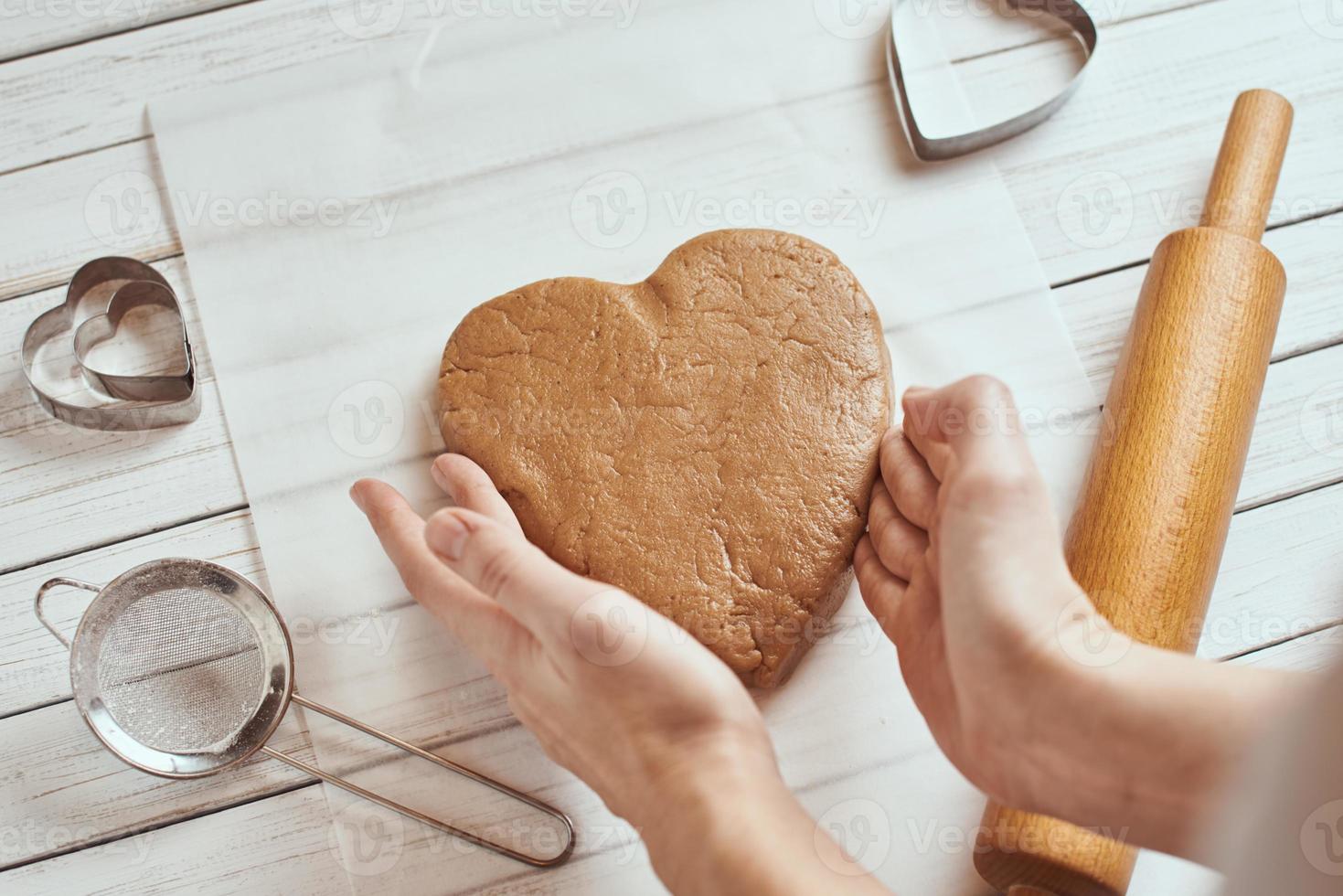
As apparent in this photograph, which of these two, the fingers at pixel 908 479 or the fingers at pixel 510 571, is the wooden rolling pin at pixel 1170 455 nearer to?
the fingers at pixel 908 479

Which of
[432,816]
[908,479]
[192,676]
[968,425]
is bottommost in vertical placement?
[432,816]

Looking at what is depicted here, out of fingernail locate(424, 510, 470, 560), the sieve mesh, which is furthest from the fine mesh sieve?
fingernail locate(424, 510, 470, 560)

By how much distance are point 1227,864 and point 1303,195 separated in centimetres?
127

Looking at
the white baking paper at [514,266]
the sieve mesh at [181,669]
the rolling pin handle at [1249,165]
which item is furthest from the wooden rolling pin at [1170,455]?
the sieve mesh at [181,669]

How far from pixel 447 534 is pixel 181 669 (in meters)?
0.50

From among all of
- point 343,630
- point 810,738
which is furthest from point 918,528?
point 343,630

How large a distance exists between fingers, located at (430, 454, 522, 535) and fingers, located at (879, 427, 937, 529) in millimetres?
467

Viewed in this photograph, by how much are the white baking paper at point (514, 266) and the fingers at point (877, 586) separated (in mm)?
107

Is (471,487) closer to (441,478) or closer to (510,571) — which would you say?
(441,478)

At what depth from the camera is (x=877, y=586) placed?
121cm

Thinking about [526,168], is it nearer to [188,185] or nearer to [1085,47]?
[188,185]

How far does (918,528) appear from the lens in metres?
1.20

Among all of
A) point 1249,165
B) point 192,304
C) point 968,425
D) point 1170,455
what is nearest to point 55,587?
point 192,304

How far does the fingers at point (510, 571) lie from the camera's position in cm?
95
